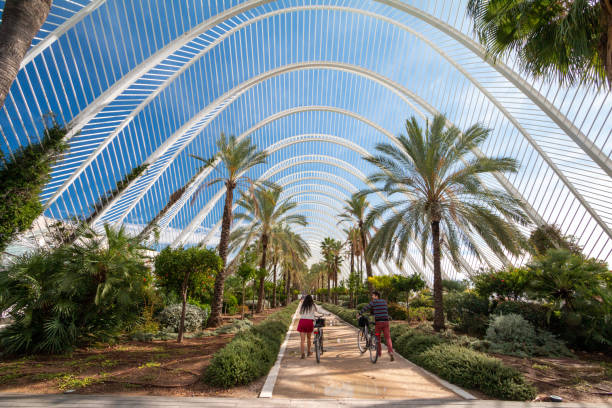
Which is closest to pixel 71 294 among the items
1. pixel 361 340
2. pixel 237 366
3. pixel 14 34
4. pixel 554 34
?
pixel 237 366

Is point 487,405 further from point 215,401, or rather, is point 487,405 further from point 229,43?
point 229,43

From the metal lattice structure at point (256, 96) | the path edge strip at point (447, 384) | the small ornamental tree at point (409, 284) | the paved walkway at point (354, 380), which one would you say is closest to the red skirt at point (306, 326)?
the paved walkway at point (354, 380)

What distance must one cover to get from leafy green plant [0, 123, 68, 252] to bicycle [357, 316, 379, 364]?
50.6 ft

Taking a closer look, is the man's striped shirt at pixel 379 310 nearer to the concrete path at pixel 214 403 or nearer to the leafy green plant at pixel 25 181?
the concrete path at pixel 214 403

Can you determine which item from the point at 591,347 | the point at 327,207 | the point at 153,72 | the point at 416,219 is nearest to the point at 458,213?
the point at 416,219

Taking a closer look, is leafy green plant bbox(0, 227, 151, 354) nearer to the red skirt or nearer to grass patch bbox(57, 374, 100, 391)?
grass patch bbox(57, 374, 100, 391)

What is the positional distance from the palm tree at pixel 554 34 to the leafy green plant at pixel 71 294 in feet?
35.5

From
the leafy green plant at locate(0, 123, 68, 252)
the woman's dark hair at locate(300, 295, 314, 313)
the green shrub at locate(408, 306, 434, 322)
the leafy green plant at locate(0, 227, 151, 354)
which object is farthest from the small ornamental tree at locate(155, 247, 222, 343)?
the green shrub at locate(408, 306, 434, 322)

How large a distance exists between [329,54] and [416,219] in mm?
19362

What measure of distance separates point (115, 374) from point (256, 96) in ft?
84.2

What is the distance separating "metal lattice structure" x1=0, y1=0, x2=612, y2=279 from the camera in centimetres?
1406

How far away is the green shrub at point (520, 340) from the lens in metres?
8.43

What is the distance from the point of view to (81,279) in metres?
7.70

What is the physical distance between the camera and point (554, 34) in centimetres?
633
